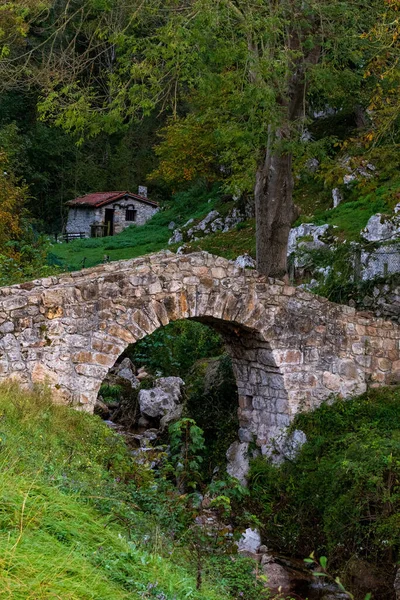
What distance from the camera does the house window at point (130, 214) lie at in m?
38.1

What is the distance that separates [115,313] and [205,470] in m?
3.72

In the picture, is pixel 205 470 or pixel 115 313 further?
pixel 205 470

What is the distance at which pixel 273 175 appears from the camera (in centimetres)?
1292

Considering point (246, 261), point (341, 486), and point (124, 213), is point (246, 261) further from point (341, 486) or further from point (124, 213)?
point (124, 213)

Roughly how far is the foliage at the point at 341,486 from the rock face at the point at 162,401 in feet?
10.8

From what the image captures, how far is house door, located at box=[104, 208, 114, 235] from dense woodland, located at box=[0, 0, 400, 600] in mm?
18149

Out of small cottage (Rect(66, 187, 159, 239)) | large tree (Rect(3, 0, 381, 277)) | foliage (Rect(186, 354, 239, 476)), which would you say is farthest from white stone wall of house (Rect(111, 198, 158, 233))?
foliage (Rect(186, 354, 239, 476))

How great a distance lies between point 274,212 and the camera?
12875 millimetres

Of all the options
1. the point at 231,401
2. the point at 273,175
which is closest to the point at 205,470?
the point at 231,401

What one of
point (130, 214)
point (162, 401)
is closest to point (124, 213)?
point (130, 214)

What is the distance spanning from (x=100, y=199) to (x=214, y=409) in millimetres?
25942

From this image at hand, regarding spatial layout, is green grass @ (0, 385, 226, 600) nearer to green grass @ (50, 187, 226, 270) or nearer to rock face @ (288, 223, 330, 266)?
rock face @ (288, 223, 330, 266)

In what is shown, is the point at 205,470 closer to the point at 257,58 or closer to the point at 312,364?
the point at 312,364

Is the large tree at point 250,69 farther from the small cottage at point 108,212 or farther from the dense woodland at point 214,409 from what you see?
the small cottage at point 108,212
